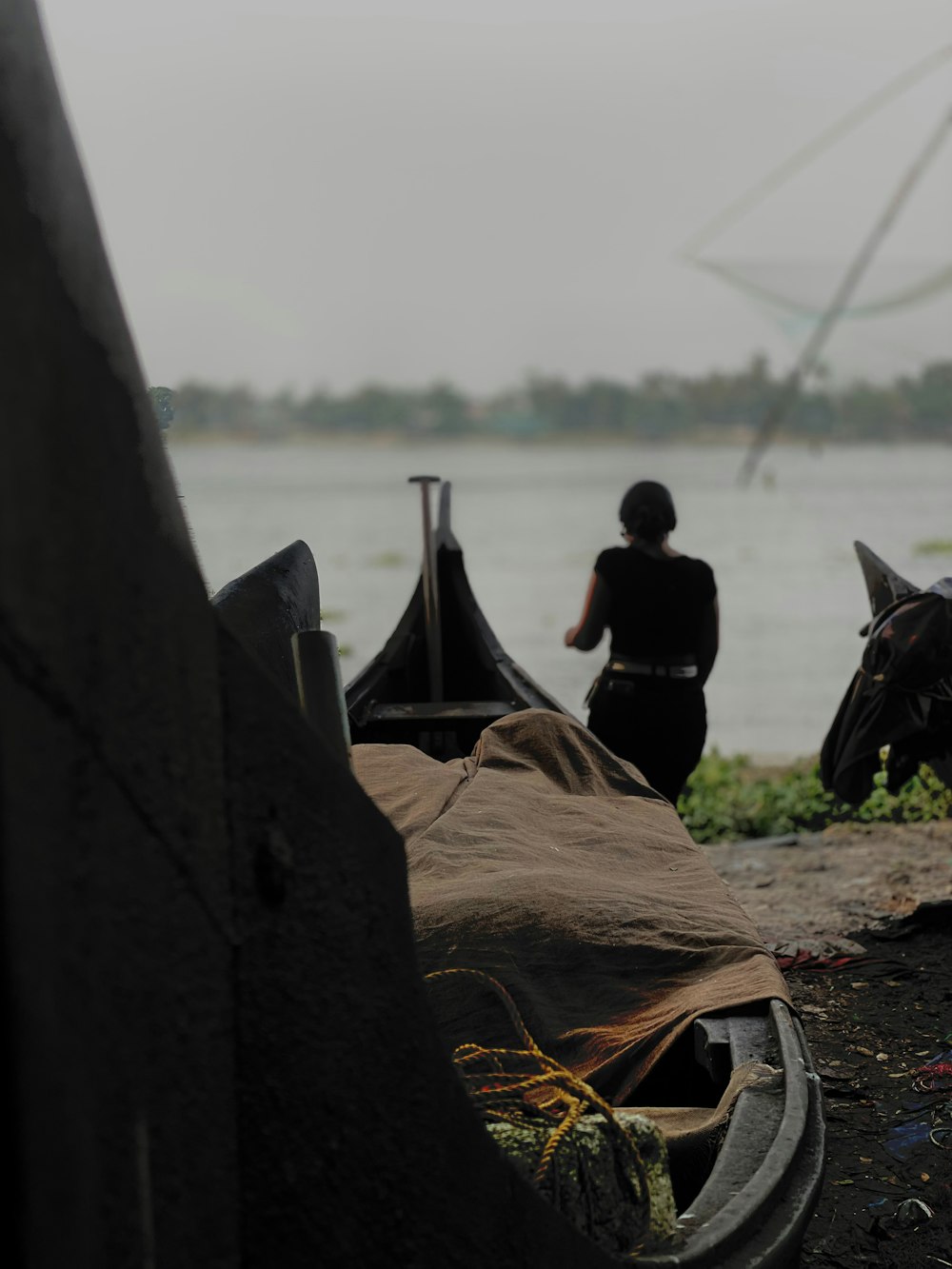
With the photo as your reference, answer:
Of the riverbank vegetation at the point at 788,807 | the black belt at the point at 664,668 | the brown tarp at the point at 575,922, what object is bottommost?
the riverbank vegetation at the point at 788,807

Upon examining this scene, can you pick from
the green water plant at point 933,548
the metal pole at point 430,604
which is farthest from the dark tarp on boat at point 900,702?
the green water plant at point 933,548

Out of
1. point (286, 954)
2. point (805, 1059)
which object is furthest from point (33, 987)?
point (805, 1059)

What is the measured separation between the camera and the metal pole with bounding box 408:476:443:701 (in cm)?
613

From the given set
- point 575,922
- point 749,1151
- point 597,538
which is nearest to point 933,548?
point 597,538

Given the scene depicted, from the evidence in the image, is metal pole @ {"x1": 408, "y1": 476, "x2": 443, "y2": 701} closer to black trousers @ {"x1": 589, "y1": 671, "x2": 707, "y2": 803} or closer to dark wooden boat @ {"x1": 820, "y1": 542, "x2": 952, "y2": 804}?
black trousers @ {"x1": 589, "y1": 671, "x2": 707, "y2": 803}

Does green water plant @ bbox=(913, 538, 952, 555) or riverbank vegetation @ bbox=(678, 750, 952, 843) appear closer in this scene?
riverbank vegetation @ bbox=(678, 750, 952, 843)

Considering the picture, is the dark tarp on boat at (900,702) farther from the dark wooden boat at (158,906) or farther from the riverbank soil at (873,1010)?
the dark wooden boat at (158,906)

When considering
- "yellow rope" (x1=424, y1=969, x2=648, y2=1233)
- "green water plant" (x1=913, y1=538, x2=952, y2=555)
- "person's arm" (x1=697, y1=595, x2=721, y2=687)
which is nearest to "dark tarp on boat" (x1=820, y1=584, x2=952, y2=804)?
"person's arm" (x1=697, y1=595, x2=721, y2=687)

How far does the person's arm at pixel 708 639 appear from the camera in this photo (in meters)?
4.76

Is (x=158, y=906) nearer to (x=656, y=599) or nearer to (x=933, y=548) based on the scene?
(x=656, y=599)

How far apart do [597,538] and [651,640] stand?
35631mm

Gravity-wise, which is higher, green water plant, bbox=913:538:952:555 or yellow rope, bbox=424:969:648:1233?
yellow rope, bbox=424:969:648:1233

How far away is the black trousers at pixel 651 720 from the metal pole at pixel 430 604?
1.38 meters

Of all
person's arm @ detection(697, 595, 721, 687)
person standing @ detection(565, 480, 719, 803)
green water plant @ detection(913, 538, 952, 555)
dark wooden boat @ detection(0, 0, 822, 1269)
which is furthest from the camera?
green water plant @ detection(913, 538, 952, 555)
